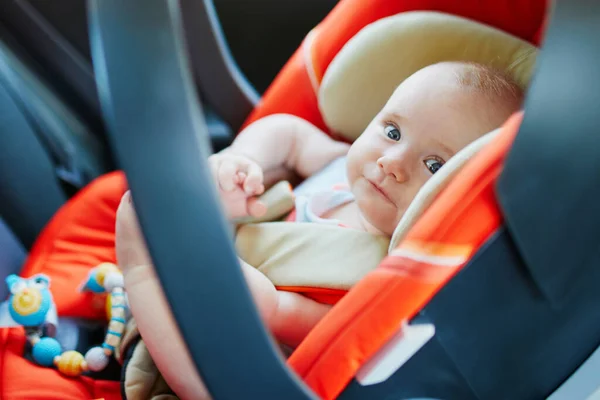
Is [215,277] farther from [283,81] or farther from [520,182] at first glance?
[283,81]

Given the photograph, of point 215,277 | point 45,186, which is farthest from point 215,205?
point 45,186

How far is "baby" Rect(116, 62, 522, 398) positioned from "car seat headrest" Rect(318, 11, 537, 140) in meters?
0.08

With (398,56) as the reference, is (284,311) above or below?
below

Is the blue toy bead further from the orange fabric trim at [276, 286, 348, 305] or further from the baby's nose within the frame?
the baby's nose

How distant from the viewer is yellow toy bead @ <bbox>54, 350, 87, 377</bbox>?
82 centimetres

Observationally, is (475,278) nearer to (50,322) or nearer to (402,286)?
(402,286)

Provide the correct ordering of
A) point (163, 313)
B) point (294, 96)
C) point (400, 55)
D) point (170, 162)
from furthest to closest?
1. point (294, 96)
2. point (400, 55)
3. point (163, 313)
4. point (170, 162)

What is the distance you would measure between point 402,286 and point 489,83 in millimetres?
351

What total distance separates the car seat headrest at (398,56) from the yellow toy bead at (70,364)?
21.2 inches

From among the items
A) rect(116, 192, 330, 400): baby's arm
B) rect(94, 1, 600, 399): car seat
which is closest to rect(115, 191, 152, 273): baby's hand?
rect(116, 192, 330, 400): baby's arm

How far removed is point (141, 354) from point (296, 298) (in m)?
0.21

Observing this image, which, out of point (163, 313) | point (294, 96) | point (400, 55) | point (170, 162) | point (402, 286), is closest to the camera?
point (170, 162)

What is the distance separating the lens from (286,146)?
3.39 feet

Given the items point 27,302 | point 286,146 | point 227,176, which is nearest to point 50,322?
point 27,302
